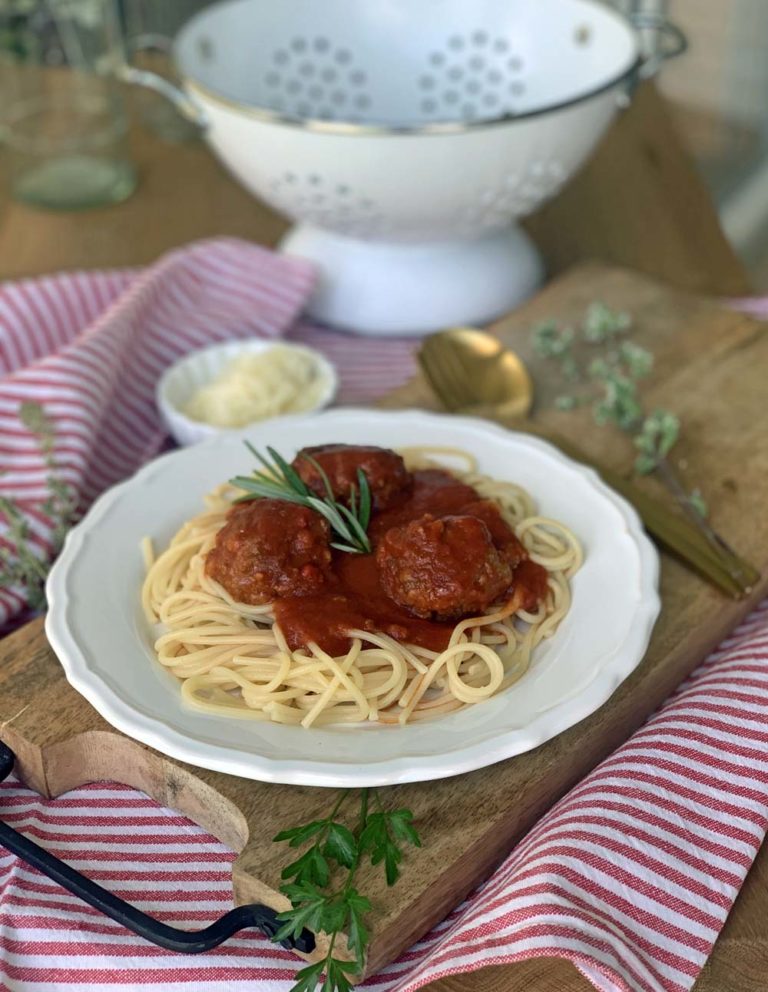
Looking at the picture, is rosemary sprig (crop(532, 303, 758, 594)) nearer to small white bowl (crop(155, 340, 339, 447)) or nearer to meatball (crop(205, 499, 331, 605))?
small white bowl (crop(155, 340, 339, 447))

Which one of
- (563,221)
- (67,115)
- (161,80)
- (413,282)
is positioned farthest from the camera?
(67,115)

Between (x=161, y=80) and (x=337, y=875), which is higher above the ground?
(x=161, y=80)

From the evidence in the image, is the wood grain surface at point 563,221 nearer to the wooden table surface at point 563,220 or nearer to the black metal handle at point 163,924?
the wooden table surface at point 563,220

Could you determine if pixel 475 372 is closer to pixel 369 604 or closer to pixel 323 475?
pixel 323 475

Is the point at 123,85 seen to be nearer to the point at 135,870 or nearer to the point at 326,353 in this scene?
the point at 326,353

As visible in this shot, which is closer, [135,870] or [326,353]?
[135,870]

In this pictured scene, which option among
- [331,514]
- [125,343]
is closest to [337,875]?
[331,514]

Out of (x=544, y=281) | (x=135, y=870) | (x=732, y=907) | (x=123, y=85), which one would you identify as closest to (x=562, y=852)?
(x=732, y=907)
